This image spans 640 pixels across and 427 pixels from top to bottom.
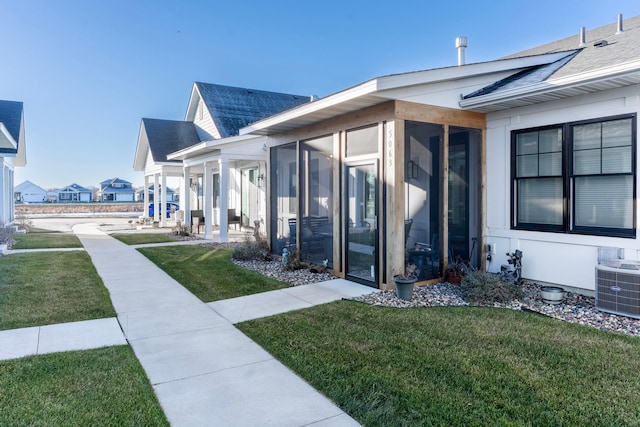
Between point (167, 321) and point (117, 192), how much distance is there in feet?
232

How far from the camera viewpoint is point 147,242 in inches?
523

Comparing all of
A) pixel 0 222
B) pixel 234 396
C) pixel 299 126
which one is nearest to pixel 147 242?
pixel 0 222

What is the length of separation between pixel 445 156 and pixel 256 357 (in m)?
4.65

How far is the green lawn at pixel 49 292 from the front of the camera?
210 inches

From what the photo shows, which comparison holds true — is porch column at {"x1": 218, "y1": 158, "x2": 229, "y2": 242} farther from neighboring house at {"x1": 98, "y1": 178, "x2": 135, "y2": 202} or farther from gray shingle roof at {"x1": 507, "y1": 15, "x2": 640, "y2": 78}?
neighboring house at {"x1": 98, "y1": 178, "x2": 135, "y2": 202}

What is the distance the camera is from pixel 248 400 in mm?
3246

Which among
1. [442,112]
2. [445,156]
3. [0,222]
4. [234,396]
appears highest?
[442,112]

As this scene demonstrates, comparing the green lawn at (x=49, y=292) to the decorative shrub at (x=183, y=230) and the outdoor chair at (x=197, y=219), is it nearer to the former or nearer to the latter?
the decorative shrub at (x=183, y=230)

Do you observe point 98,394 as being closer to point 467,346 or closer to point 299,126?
point 467,346

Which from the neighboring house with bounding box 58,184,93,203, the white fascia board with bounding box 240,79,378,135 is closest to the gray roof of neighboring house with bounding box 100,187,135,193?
the neighboring house with bounding box 58,184,93,203

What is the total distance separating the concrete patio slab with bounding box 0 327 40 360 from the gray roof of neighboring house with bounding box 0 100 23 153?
12.5 m

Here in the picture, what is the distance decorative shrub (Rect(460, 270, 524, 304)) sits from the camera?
235 inches

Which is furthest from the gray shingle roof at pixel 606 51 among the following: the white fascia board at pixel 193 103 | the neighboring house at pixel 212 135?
the white fascia board at pixel 193 103

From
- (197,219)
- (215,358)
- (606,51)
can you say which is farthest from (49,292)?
(606,51)
